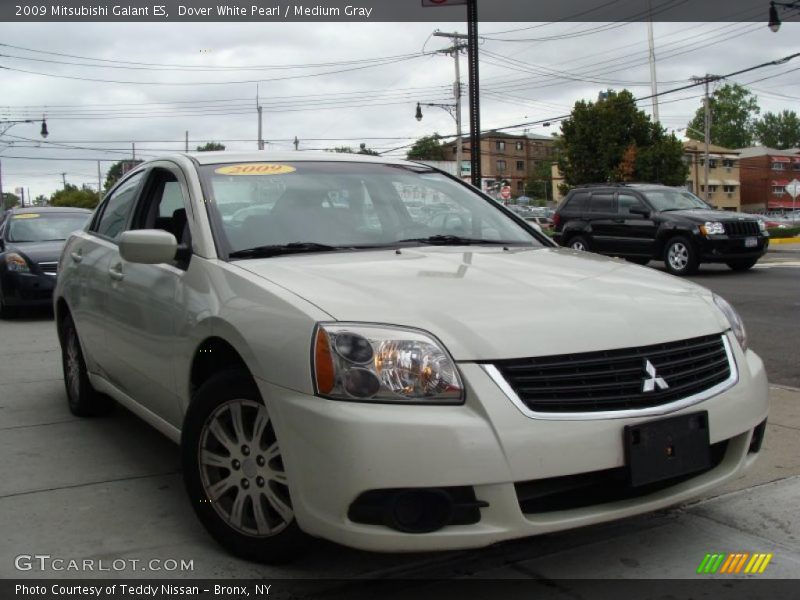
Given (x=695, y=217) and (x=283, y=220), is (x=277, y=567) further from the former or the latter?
(x=695, y=217)

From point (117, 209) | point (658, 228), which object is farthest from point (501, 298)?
point (658, 228)

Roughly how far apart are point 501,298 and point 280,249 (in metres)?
1.11

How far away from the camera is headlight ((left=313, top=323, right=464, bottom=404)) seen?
8.11ft

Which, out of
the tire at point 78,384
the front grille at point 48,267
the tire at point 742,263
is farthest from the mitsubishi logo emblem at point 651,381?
the tire at point 742,263

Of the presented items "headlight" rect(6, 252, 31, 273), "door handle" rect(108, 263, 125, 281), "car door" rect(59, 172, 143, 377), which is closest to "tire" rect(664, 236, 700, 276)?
"headlight" rect(6, 252, 31, 273)

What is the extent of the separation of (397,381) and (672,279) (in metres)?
1.52

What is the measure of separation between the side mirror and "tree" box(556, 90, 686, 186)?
3779 centimetres

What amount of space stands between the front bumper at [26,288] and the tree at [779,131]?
119266 mm

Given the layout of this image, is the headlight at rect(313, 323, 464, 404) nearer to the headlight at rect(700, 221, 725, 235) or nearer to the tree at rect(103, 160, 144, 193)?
the headlight at rect(700, 221, 725, 235)

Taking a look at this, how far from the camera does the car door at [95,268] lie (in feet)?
14.7

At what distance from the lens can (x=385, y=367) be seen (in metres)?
2.50

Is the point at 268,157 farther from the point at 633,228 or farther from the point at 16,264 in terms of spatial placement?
the point at 633,228

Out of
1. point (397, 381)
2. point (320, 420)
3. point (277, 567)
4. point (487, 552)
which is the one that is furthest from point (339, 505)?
point (487, 552)

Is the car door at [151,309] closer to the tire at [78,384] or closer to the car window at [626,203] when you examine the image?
the tire at [78,384]
